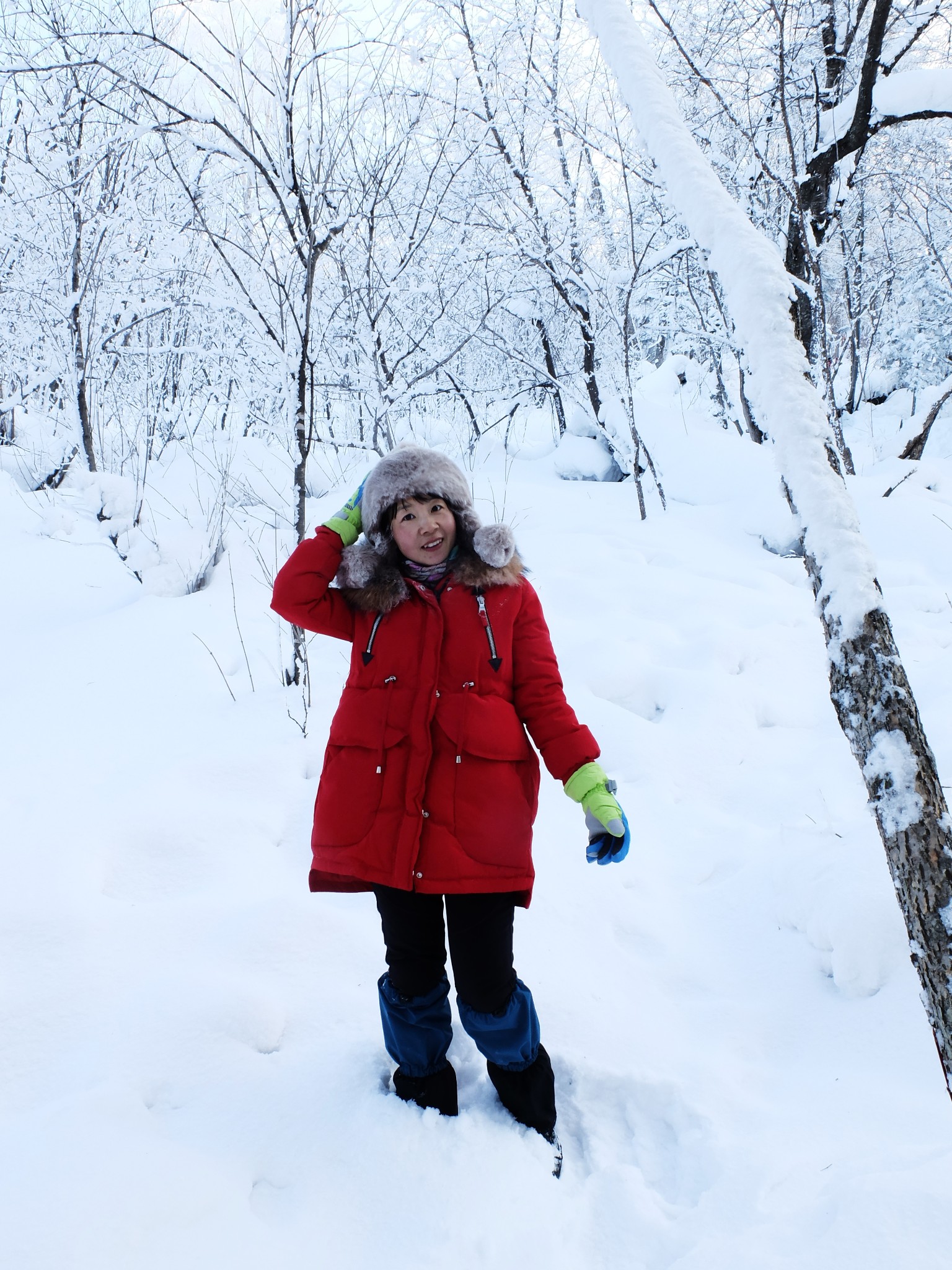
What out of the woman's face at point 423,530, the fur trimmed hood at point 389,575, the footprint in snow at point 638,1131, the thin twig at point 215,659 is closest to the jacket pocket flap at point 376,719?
the fur trimmed hood at point 389,575

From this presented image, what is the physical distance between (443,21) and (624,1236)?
7.50 metres

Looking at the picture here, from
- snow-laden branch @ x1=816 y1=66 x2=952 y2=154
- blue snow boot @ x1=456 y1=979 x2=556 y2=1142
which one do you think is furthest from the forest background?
→ blue snow boot @ x1=456 y1=979 x2=556 y2=1142

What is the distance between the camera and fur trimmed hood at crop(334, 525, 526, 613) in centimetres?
153

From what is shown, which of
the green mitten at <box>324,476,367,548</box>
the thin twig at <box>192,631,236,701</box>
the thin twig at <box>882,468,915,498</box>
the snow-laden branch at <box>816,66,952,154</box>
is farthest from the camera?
the thin twig at <box>882,468,915,498</box>

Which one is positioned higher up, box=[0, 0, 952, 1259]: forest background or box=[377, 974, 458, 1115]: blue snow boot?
box=[0, 0, 952, 1259]: forest background

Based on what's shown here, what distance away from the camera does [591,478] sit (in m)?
8.84

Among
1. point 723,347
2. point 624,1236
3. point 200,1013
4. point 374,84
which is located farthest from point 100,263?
point 723,347

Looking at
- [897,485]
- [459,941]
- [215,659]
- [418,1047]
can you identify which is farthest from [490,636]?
[897,485]

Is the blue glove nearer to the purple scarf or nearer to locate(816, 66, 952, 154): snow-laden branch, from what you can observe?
the purple scarf

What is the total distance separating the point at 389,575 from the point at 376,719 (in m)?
0.33

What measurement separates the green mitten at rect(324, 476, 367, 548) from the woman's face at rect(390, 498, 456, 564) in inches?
4.4

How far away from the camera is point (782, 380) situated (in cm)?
112

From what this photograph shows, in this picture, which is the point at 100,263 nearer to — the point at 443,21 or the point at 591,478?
the point at 443,21

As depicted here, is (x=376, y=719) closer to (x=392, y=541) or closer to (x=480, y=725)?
(x=480, y=725)
